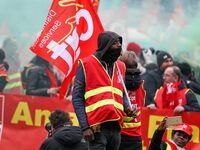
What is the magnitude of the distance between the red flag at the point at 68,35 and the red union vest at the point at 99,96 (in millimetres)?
1276

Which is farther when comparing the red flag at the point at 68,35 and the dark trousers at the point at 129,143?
the red flag at the point at 68,35

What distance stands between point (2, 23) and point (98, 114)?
9732mm

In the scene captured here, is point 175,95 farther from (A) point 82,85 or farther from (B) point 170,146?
(A) point 82,85

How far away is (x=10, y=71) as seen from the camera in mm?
17234

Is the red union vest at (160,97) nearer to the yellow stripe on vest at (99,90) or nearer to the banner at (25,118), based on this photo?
the banner at (25,118)

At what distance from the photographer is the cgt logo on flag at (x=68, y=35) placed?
33.0 ft

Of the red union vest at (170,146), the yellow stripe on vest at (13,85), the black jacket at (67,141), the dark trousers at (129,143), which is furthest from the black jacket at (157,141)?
the yellow stripe on vest at (13,85)

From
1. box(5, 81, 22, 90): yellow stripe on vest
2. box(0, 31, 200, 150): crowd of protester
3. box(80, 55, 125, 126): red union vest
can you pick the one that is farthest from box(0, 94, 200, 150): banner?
box(5, 81, 22, 90): yellow stripe on vest

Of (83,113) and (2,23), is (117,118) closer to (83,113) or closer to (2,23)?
(83,113)

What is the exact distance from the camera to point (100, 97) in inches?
340

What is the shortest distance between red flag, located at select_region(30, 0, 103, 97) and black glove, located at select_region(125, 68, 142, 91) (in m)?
0.52

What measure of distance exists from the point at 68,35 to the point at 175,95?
7.56 ft

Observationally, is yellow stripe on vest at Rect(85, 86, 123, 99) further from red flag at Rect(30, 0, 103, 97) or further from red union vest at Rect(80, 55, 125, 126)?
red flag at Rect(30, 0, 103, 97)

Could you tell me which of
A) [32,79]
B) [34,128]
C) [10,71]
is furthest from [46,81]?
[10,71]
